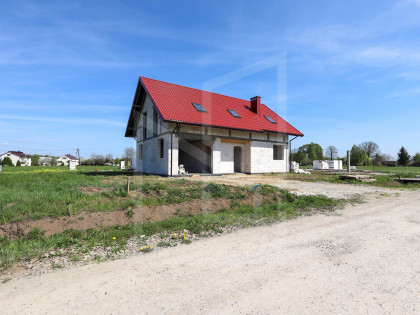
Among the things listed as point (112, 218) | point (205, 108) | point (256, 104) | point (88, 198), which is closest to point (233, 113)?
point (205, 108)

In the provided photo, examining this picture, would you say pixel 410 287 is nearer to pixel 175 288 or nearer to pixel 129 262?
pixel 175 288

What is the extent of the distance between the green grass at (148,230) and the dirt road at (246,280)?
33.4 inches

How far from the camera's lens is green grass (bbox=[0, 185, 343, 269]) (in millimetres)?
3847

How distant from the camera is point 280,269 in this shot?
9.98 feet

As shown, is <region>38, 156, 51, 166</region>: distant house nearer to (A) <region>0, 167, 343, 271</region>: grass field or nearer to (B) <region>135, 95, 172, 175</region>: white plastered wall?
(B) <region>135, 95, 172, 175</region>: white plastered wall

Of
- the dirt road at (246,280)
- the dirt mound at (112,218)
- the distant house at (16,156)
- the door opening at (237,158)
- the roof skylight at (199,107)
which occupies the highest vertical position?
the roof skylight at (199,107)

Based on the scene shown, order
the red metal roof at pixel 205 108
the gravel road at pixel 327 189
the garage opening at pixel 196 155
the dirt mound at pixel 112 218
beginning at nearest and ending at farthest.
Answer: the dirt mound at pixel 112 218 → the gravel road at pixel 327 189 → the red metal roof at pixel 205 108 → the garage opening at pixel 196 155

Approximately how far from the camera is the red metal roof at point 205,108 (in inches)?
594

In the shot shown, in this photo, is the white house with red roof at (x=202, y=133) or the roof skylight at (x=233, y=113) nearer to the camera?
the white house with red roof at (x=202, y=133)

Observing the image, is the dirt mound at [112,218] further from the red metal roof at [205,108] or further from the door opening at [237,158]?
the door opening at [237,158]

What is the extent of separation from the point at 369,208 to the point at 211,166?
10.7 metres

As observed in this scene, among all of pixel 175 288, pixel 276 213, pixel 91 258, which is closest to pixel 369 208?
pixel 276 213

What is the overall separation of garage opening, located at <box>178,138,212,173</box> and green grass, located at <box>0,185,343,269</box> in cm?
1006

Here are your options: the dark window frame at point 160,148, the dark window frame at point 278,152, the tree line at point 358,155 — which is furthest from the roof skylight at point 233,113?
the tree line at point 358,155
